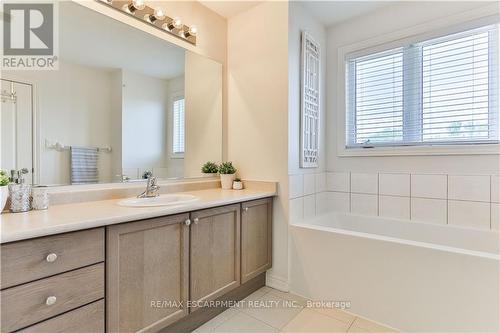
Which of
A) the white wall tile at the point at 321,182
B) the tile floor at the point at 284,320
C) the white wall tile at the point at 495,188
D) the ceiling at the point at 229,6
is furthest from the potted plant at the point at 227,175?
the white wall tile at the point at 495,188

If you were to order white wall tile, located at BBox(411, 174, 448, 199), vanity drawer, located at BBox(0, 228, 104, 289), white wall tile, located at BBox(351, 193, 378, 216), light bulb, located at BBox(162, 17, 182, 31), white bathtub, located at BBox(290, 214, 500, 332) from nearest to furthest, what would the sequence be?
vanity drawer, located at BBox(0, 228, 104, 289) < white bathtub, located at BBox(290, 214, 500, 332) < light bulb, located at BBox(162, 17, 182, 31) < white wall tile, located at BBox(411, 174, 448, 199) < white wall tile, located at BBox(351, 193, 378, 216)

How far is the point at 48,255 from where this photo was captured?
3.30ft

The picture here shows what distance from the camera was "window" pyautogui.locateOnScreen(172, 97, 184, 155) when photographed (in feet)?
7.00

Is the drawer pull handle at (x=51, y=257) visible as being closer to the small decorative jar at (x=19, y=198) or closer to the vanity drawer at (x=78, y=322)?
the vanity drawer at (x=78, y=322)

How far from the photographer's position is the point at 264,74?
2275 mm

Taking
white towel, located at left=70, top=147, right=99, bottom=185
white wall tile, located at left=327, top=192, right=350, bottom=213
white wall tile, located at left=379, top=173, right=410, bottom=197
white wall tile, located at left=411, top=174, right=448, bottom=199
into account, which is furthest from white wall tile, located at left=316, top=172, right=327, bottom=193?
white towel, located at left=70, top=147, right=99, bottom=185

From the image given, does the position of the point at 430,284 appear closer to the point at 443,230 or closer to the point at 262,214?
the point at 443,230

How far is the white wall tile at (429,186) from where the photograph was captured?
6.97 feet

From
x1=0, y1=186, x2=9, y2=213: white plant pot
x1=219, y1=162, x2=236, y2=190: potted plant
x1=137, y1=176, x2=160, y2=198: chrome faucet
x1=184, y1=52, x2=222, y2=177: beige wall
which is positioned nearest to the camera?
x1=0, y1=186, x2=9, y2=213: white plant pot

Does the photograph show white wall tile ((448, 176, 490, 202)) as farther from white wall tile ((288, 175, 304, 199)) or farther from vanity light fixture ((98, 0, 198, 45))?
vanity light fixture ((98, 0, 198, 45))

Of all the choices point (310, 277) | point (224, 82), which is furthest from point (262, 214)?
point (224, 82)

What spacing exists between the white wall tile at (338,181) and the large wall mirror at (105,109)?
4.23ft

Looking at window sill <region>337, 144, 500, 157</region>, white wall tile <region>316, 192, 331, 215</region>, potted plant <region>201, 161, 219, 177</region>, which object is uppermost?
window sill <region>337, 144, 500, 157</region>

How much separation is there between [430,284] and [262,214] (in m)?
1.18
